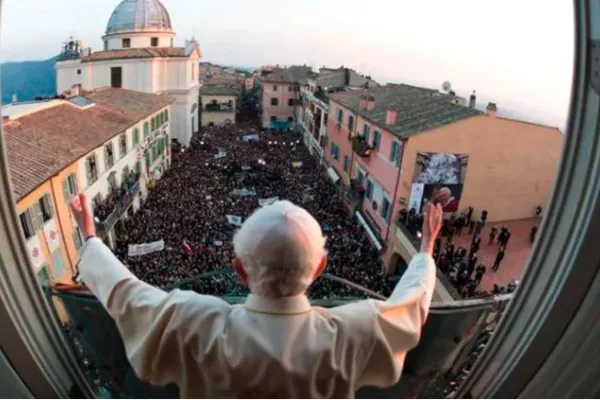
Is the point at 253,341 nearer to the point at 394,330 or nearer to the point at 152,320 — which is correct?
the point at 152,320

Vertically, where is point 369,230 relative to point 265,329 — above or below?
below

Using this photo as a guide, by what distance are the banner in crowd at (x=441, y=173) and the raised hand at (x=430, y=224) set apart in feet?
35.3

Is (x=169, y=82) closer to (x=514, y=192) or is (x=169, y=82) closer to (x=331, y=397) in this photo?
(x=514, y=192)

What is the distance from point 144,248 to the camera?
39.0 feet

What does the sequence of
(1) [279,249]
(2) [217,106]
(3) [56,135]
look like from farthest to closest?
(2) [217,106] < (3) [56,135] < (1) [279,249]

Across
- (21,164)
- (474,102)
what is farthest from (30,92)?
(474,102)

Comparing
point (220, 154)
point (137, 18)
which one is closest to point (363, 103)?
point (220, 154)

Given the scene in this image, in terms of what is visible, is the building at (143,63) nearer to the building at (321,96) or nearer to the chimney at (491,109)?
the building at (321,96)

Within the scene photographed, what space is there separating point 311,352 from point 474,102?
1639 cm

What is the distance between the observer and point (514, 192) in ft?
40.3

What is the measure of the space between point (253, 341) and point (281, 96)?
123 feet

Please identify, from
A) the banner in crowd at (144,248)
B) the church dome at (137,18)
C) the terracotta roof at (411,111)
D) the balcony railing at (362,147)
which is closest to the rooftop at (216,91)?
the church dome at (137,18)

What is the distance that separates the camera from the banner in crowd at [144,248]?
1175 cm

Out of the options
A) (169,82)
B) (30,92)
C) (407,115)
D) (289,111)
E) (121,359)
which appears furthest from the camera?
(289,111)
